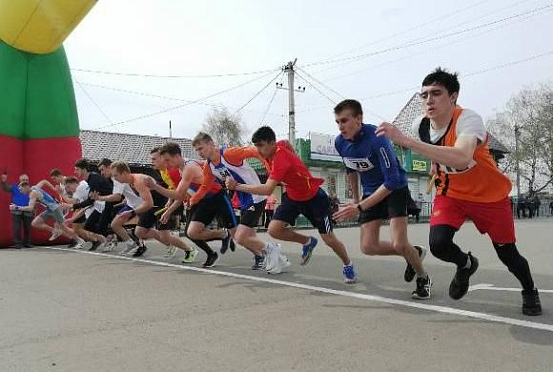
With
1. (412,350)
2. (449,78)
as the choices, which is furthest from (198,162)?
(412,350)

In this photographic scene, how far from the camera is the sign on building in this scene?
3123cm

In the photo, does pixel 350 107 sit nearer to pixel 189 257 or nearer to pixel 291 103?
pixel 189 257

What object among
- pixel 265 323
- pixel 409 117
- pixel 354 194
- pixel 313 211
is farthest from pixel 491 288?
pixel 409 117

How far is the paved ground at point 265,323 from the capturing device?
3.18 m

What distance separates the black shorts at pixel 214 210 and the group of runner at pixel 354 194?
15 mm

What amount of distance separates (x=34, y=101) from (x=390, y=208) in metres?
9.59

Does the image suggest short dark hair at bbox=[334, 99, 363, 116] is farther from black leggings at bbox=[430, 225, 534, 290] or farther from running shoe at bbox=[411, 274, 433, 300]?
running shoe at bbox=[411, 274, 433, 300]

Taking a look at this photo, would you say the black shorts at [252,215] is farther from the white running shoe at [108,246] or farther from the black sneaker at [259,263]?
the white running shoe at [108,246]

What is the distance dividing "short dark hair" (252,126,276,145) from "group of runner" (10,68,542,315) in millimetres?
13

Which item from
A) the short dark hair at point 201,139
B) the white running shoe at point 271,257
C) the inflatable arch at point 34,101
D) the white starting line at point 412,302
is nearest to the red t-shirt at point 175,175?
the short dark hair at point 201,139

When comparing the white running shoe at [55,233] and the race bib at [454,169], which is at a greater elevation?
the race bib at [454,169]

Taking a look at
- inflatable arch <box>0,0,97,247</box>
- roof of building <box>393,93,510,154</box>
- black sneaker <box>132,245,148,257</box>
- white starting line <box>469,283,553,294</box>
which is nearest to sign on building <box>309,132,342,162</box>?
roof of building <box>393,93,510,154</box>

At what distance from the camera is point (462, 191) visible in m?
4.21

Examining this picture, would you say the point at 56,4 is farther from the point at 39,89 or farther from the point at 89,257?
the point at 89,257
